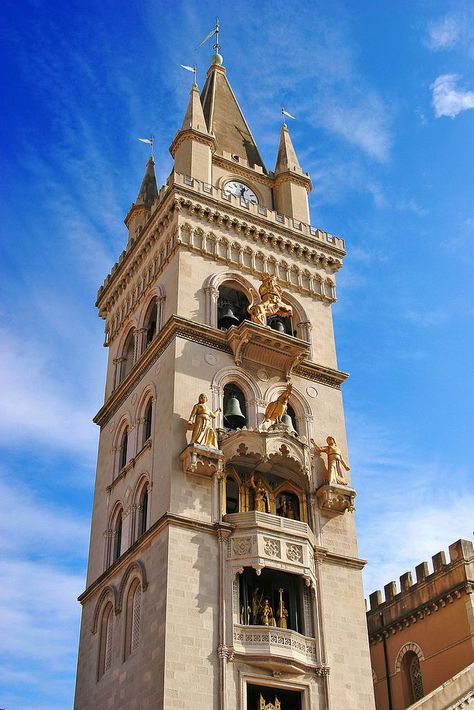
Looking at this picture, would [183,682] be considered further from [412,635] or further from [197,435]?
[412,635]

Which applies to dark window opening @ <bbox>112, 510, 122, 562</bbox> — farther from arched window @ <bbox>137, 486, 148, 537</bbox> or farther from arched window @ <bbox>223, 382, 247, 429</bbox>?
arched window @ <bbox>223, 382, 247, 429</bbox>

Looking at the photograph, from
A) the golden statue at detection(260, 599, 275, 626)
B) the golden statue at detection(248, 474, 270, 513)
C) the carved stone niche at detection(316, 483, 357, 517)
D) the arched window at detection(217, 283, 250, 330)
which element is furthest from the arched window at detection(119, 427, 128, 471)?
the golden statue at detection(260, 599, 275, 626)

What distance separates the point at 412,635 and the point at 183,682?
50.4ft

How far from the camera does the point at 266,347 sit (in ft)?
122

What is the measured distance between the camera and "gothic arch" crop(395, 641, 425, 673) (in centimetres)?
3966

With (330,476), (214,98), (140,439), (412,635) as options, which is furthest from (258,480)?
(214,98)

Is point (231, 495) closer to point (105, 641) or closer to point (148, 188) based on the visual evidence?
point (105, 641)

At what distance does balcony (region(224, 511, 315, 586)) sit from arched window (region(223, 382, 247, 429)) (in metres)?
4.36

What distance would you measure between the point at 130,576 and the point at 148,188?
22.6 metres

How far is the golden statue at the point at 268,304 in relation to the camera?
3822cm

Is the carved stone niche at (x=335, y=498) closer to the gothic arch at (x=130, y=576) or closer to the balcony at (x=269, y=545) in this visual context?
the balcony at (x=269, y=545)

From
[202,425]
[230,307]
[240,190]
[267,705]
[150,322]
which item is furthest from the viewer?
[240,190]

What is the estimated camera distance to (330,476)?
3519 cm

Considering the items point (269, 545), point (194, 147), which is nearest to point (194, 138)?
point (194, 147)
